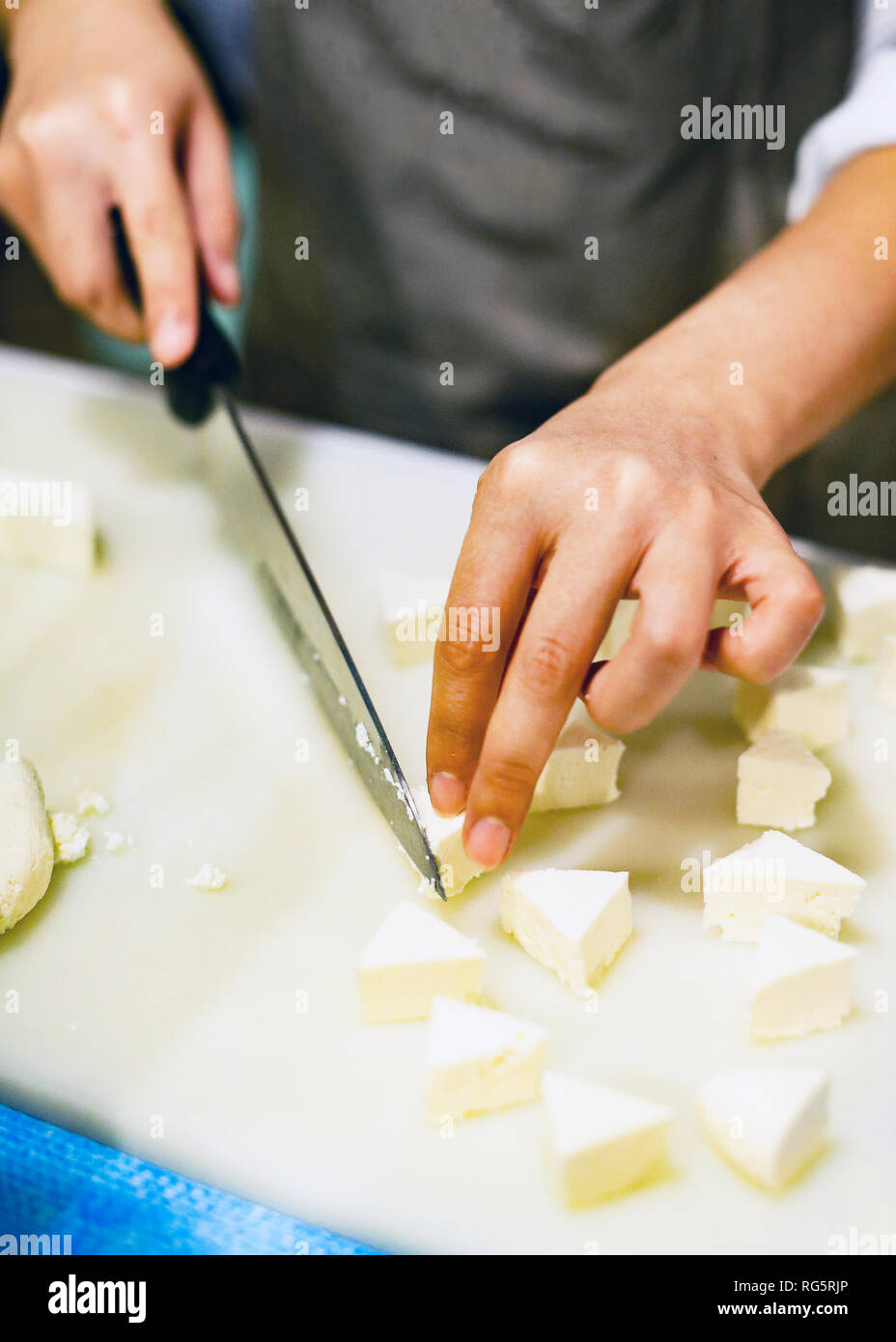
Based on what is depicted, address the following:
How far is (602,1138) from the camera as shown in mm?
832

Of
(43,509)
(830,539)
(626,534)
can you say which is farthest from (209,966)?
(830,539)

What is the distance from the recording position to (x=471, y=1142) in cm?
90

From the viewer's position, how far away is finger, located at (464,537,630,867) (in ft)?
3.01

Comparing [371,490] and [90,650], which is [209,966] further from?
[371,490]

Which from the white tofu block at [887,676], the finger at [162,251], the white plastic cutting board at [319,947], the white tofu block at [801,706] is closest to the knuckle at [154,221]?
the finger at [162,251]

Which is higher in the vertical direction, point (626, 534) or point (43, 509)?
point (626, 534)

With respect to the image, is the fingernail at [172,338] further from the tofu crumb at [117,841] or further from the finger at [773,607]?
the finger at [773,607]

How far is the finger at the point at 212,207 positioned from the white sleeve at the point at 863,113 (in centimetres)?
73

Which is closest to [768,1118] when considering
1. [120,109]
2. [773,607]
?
[773,607]

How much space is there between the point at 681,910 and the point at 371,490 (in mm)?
746

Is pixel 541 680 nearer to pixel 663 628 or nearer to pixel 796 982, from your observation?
pixel 663 628

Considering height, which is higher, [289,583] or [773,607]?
[773,607]

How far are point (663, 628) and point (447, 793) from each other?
0.25 metres
